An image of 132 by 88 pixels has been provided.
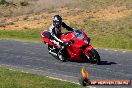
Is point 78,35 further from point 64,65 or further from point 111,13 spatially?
point 111,13

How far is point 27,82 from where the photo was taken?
12.6 metres

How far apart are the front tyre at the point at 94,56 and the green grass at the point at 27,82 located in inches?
135

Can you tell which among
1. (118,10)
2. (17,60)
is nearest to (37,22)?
(118,10)

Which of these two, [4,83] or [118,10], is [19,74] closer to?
[4,83]

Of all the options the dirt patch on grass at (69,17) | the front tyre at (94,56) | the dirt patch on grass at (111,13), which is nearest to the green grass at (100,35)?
the dirt patch on grass at (111,13)

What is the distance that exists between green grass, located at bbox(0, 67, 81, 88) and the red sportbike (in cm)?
348

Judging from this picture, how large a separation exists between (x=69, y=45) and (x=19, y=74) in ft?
12.9

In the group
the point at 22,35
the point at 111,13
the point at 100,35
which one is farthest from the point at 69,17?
the point at 100,35

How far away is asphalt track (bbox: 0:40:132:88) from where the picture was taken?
1427cm

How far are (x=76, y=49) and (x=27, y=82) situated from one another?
4997mm

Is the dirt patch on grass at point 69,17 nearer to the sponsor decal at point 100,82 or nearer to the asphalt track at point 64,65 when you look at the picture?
the asphalt track at point 64,65

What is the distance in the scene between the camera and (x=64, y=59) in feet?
58.4

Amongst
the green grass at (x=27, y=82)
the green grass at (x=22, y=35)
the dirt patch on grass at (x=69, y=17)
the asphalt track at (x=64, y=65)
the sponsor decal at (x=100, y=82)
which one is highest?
the sponsor decal at (x=100, y=82)

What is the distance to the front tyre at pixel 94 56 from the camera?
16.3m
